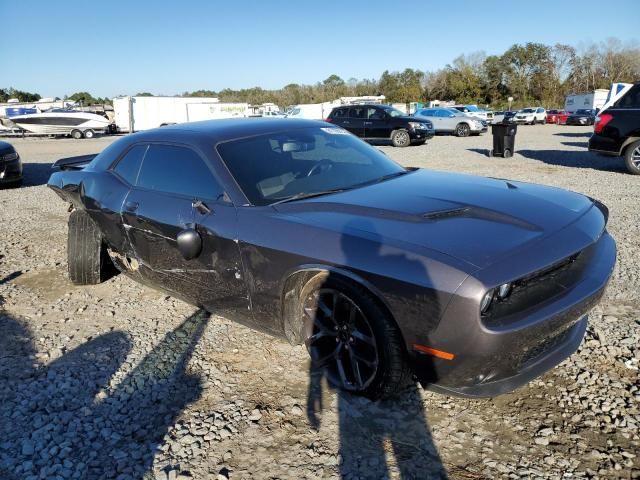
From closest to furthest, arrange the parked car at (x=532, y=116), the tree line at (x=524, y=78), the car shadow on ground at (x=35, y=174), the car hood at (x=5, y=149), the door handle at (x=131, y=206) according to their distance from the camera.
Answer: the door handle at (x=131, y=206)
the car hood at (x=5, y=149)
the car shadow on ground at (x=35, y=174)
the parked car at (x=532, y=116)
the tree line at (x=524, y=78)

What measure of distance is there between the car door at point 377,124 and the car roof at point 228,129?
48.0ft

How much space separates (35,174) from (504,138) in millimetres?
12912

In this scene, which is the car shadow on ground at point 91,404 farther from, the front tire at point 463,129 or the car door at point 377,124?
the front tire at point 463,129

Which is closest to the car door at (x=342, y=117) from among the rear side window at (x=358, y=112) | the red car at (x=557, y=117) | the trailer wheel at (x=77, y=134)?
the rear side window at (x=358, y=112)

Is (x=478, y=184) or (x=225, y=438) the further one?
(x=478, y=184)

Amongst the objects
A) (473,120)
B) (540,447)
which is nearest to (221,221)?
(540,447)

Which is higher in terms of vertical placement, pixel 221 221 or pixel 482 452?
pixel 221 221

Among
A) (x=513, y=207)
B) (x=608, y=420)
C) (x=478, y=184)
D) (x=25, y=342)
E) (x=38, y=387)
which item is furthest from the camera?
(x=25, y=342)

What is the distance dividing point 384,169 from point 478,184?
734mm

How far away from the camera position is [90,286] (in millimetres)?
4680

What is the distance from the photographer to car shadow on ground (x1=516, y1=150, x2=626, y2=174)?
37.0 feet

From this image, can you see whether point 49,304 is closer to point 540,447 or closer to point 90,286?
point 90,286

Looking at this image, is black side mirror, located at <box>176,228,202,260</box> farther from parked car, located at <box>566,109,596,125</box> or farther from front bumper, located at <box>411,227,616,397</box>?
parked car, located at <box>566,109,596,125</box>

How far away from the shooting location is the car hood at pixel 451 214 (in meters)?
2.28
